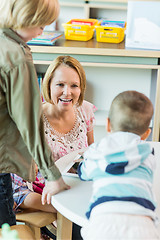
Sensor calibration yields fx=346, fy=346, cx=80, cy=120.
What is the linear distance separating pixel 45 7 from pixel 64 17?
11.0ft

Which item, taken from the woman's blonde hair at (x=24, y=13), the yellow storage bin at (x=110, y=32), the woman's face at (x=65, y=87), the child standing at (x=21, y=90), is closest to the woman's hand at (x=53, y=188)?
the child standing at (x=21, y=90)

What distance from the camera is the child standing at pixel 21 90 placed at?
3.40 ft

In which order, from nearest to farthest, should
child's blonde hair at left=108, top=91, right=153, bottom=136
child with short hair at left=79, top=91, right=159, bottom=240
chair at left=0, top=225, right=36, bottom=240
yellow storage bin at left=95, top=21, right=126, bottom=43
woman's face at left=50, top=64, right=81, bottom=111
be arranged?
child with short hair at left=79, top=91, right=159, bottom=240
child's blonde hair at left=108, top=91, right=153, bottom=136
chair at left=0, top=225, right=36, bottom=240
woman's face at left=50, top=64, right=81, bottom=111
yellow storage bin at left=95, top=21, right=126, bottom=43

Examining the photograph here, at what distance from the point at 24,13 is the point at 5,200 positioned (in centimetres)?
65

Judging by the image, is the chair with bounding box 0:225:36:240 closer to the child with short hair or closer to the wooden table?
the wooden table

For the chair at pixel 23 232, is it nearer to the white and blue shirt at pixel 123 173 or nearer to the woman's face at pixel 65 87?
the white and blue shirt at pixel 123 173

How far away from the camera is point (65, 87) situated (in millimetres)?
1744

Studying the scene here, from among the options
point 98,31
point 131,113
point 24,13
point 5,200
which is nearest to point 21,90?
point 24,13

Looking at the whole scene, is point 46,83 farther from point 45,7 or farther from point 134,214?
point 134,214

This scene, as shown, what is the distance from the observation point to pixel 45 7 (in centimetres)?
105

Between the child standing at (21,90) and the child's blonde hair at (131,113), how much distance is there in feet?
0.82

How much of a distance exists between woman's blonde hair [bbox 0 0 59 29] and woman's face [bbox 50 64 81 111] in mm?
650

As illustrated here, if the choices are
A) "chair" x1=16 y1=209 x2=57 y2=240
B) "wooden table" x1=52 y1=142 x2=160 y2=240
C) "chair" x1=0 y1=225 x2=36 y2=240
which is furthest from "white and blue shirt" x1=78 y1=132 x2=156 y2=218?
"chair" x1=16 y1=209 x2=57 y2=240

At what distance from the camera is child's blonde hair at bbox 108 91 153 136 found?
101 cm
